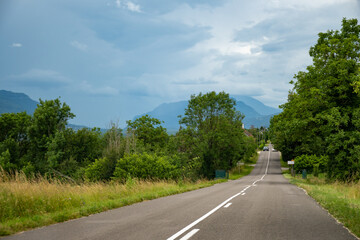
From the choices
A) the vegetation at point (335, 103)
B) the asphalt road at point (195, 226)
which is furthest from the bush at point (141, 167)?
the asphalt road at point (195, 226)

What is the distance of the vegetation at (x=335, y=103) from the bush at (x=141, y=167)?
474 inches

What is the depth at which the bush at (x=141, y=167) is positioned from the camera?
2597cm

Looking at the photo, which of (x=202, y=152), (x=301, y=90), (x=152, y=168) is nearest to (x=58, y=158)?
(x=202, y=152)

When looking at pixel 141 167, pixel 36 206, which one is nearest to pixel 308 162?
pixel 141 167

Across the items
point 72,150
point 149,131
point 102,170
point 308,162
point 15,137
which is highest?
point 149,131

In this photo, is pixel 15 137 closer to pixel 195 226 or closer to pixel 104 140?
pixel 104 140

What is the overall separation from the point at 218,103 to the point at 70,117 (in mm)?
29798

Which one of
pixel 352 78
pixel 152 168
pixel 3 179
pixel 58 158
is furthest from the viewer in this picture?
pixel 58 158

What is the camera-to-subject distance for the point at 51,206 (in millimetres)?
8695

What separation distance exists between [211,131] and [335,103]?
22.7m

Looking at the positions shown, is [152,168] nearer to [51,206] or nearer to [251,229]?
[51,206]

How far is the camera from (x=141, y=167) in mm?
26359

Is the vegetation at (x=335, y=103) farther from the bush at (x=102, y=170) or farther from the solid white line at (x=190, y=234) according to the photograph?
the solid white line at (x=190, y=234)

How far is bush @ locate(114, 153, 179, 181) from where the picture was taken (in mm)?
25969
